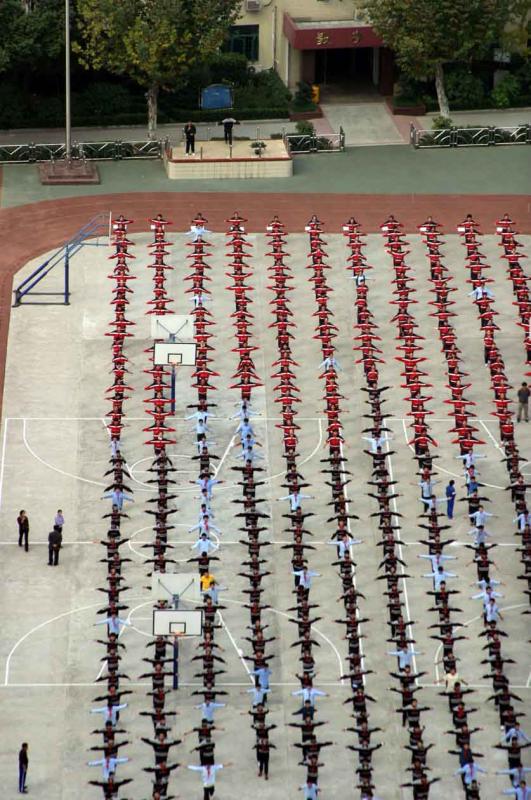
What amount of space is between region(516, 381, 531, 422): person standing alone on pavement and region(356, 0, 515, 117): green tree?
2414 centimetres

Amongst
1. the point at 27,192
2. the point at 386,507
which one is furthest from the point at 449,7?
the point at 386,507

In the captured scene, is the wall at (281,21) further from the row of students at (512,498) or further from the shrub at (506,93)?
the row of students at (512,498)

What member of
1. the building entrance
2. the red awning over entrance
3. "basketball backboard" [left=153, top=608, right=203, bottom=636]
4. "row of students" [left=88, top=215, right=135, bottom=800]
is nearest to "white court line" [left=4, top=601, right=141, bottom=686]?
"row of students" [left=88, top=215, right=135, bottom=800]

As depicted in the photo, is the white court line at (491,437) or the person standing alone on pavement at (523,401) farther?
the person standing alone on pavement at (523,401)

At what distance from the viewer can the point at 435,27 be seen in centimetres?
10669

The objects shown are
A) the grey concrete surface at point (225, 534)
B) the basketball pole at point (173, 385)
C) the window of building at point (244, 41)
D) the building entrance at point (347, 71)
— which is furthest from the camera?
the building entrance at point (347, 71)

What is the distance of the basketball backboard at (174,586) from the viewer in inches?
2899

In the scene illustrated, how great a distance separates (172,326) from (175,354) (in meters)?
2.61

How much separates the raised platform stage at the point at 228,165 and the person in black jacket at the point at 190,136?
29 centimetres

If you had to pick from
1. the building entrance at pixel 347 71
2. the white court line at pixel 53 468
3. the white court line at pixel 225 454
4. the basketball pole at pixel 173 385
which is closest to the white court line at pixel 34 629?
the white court line at pixel 53 468

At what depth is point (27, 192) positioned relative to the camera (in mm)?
104062

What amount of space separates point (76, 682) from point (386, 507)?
11911 millimetres

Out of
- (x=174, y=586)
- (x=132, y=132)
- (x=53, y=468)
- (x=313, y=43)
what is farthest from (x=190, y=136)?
(x=174, y=586)

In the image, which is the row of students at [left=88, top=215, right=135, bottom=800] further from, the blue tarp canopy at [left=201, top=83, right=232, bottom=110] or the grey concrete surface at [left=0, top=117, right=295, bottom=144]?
the blue tarp canopy at [left=201, top=83, right=232, bottom=110]
